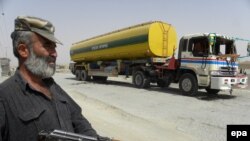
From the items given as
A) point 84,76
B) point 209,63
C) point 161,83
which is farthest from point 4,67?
point 209,63

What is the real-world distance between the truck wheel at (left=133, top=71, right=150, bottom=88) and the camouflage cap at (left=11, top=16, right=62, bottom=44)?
14236 millimetres

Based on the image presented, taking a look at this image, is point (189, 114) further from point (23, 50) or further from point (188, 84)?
point (23, 50)

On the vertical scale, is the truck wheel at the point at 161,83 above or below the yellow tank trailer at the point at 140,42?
below

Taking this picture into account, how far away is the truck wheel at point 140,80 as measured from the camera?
652 inches

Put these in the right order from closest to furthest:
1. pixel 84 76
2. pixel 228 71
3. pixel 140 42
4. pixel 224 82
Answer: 1. pixel 224 82
2. pixel 228 71
3. pixel 140 42
4. pixel 84 76

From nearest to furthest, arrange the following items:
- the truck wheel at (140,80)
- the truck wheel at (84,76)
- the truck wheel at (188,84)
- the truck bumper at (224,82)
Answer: the truck bumper at (224,82) < the truck wheel at (188,84) < the truck wheel at (140,80) < the truck wheel at (84,76)

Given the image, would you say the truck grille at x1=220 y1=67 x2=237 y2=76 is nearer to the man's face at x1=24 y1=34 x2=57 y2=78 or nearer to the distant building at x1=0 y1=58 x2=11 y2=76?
the man's face at x1=24 y1=34 x2=57 y2=78

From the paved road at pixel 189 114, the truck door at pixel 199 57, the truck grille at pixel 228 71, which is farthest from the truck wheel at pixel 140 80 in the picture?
the truck grille at pixel 228 71

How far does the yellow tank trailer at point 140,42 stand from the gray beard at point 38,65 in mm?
13456

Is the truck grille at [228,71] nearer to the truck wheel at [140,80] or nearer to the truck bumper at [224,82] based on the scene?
the truck bumper at [224,82]

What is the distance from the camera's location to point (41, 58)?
7.93ft

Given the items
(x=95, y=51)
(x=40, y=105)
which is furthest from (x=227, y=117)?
(x=95, y=51)

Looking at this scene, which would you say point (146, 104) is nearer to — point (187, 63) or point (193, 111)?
point (193, 111)

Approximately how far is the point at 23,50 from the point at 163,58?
1442 centimetres
